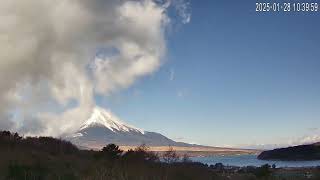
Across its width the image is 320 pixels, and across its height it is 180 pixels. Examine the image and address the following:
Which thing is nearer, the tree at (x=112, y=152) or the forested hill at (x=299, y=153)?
the tree at (x=112, y=152)

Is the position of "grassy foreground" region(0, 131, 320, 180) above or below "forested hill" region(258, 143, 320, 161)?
below

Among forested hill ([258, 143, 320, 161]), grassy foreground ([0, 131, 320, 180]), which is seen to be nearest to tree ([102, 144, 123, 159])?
grassy foreground ([0, 131, 320, 180])

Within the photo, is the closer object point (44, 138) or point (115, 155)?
point (115, 155)

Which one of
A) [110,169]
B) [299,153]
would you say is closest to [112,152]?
[110,169]

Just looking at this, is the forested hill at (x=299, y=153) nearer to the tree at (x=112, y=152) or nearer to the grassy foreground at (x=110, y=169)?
the tree at (x=112, y=152)

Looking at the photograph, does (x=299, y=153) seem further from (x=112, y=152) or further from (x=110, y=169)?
(x=110, y=169)

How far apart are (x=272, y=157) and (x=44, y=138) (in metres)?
75.9

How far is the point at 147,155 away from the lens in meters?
35.8

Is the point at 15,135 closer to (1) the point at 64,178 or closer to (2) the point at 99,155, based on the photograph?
(2) the point at 99,155

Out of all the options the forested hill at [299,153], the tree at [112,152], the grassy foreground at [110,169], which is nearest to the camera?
the grassy foreground at [110,169]

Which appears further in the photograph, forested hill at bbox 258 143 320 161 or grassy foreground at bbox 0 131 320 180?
forested hill at bbox 258 143 320 161

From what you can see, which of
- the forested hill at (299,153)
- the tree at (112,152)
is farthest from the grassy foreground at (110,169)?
the forested hill at (299,153)

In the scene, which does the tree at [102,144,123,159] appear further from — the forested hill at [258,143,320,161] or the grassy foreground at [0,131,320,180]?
the forested hill at [258,143,320,161]

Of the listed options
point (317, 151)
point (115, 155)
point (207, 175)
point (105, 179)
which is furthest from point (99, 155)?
point (317, 151)
